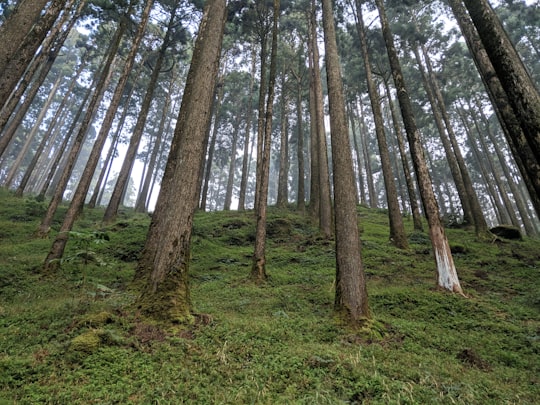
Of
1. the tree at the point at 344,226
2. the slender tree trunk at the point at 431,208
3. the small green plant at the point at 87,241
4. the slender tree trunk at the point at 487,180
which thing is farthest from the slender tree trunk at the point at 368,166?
the small green plant at the point at 87,241

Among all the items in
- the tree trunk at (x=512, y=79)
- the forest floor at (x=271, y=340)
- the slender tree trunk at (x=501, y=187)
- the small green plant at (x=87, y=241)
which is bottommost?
the forest floor at (x=271, y=340)

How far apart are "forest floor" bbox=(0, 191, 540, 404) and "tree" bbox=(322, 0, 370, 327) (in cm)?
39

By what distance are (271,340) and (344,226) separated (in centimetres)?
257

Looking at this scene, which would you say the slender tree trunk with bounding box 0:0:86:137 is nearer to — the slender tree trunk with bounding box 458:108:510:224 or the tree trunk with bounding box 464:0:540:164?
the tree trunk with bounding box 464:0:540:164

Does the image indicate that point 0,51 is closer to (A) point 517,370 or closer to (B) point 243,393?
(B) point 243,393

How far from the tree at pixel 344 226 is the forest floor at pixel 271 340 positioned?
39 centimetres

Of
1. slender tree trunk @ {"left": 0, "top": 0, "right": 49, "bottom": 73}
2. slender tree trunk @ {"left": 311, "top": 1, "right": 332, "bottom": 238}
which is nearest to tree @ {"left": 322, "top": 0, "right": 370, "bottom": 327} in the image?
slender tree trunk @ {"left": 311, "top": 1, "right": 332, "bottom": 238}

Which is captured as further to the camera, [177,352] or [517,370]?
[517,370]

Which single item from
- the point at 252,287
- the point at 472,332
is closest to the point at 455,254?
the point at 472,332

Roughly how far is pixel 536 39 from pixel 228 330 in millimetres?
31110

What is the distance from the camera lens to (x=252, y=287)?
302 inches

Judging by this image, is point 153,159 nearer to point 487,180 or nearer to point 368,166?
point 368,166

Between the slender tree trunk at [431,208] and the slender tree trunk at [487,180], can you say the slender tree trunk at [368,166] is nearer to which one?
the slender tree trunk at [487,180]

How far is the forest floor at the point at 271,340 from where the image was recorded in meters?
3.02
